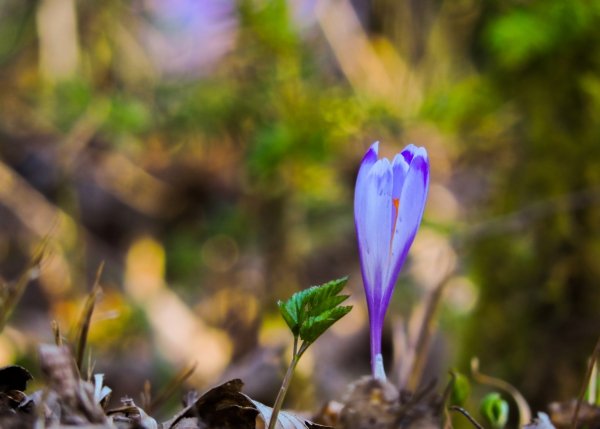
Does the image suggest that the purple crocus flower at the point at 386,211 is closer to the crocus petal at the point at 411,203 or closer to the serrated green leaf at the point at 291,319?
the crocus petal at the point at 411,203

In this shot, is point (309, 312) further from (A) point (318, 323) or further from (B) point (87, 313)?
(B) point (87, 313)

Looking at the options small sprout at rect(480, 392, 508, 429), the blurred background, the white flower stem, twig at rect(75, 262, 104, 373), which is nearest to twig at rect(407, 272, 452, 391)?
the blurred background

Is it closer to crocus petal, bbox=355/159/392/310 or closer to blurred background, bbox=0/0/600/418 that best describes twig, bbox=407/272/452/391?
blurred background, bbox=0/0/600/418

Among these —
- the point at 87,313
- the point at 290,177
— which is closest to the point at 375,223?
the point at 87,313

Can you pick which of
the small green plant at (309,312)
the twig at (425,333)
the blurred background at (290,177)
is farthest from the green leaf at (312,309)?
the twig at (425,333)

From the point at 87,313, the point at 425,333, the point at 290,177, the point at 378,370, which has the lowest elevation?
the point at 290,177

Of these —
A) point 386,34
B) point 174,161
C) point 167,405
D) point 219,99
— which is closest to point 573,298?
point 219,99
